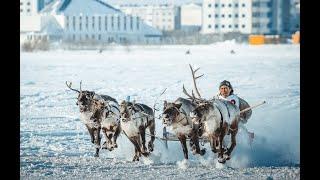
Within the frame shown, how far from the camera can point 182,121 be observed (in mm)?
7102

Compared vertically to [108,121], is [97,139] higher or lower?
lower

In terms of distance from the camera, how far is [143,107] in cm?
721

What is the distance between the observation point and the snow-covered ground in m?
7.17

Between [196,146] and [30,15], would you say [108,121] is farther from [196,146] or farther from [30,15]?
[30,15]

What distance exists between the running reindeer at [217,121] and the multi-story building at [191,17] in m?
0.52

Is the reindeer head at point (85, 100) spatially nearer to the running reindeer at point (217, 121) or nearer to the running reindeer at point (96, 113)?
the running reindeer at point (96, 113)

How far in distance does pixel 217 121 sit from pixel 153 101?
1.44 ft

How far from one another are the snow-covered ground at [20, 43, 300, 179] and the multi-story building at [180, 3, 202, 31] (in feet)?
0.47

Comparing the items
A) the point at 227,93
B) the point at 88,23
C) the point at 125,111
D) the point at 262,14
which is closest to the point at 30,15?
the point at 88,23

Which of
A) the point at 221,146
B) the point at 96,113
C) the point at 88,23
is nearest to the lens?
the point at 221,146

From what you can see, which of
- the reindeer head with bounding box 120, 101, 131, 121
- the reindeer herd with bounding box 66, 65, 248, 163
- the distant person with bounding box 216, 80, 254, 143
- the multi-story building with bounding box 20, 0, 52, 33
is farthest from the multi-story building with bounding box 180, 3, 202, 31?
the multi-story building with bounding box 20, 0, 52, 33

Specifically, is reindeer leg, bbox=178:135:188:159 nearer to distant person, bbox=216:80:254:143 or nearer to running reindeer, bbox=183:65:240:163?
running reindeer, bbox=183:65:240:163
